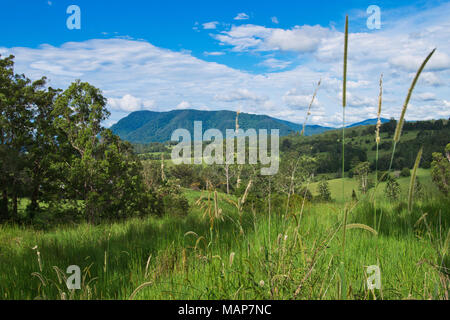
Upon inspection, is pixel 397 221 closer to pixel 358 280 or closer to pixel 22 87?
pixel 358 280

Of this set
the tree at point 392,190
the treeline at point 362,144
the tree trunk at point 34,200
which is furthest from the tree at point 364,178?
the treeline at point 362,144

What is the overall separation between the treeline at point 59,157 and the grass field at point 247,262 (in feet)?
51.5

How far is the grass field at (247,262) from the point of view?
2.29 m

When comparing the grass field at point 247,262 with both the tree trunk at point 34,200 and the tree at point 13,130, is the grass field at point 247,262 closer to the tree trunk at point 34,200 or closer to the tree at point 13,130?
the tree at point 13,130

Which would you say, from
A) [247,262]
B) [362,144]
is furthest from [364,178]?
[362,144]

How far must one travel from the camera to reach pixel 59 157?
839 inches

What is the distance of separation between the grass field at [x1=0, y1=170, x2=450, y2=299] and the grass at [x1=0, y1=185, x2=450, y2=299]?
0.5 inches

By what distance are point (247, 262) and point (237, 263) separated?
0.10 meters

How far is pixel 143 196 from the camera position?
2805 cm

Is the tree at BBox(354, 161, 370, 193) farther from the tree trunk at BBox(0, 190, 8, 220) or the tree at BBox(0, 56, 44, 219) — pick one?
the tree trunk at BBox(0, 190, 8, 220)

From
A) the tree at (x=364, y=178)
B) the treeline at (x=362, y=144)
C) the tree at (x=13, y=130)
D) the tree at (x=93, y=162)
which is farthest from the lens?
the treeline at (x=362, y=144)
